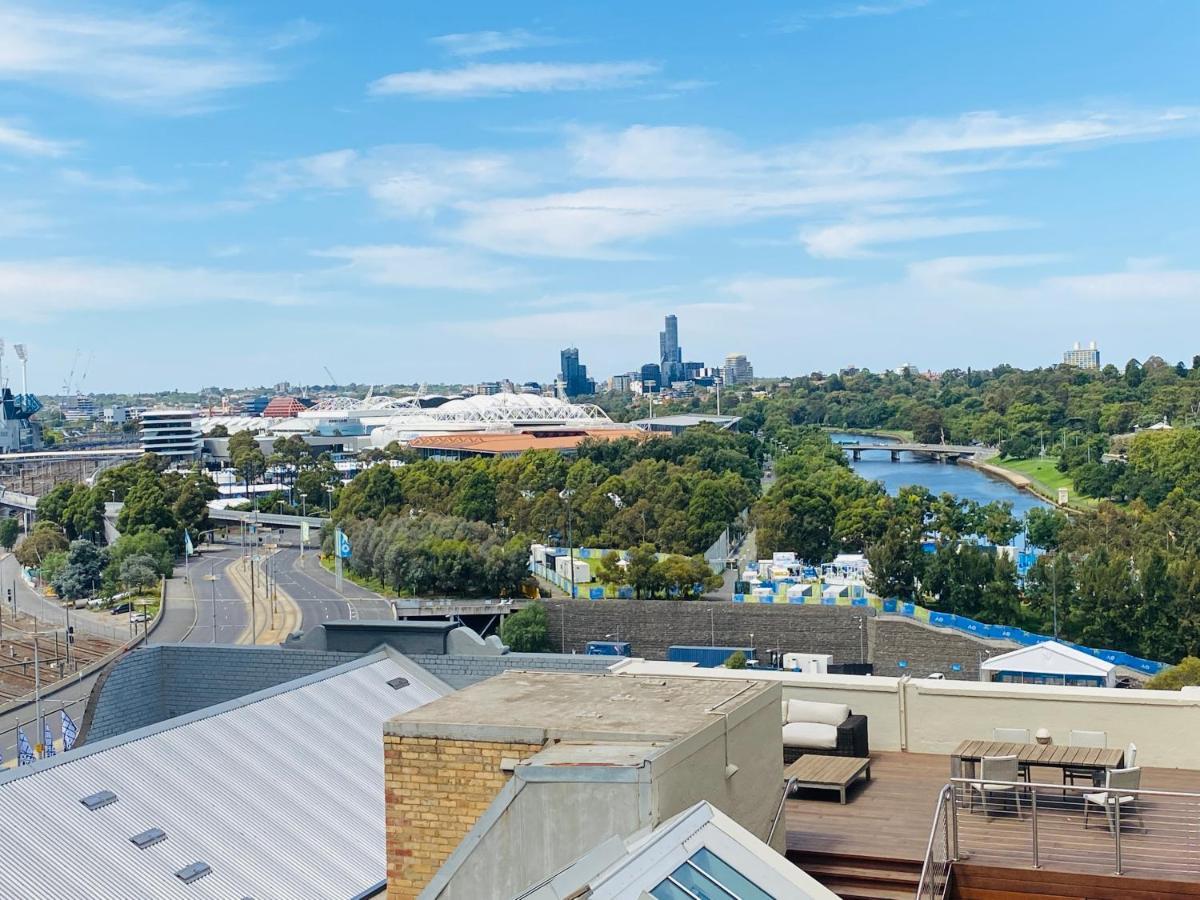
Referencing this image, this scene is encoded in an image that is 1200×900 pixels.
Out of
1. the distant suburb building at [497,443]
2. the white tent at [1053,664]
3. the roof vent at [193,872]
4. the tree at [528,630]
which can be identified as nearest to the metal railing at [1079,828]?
the roof vent at [193,872]

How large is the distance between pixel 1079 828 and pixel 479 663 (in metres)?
7.24

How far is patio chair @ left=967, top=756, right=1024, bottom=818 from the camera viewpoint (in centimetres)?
633

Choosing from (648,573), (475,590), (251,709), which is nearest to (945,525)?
(648,573)

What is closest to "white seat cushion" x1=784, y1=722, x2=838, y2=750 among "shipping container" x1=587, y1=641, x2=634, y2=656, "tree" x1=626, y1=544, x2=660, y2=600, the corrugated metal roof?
the corrugated metal roof

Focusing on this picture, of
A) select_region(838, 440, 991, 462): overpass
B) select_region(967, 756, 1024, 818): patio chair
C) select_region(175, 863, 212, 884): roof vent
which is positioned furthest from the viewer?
select_region(838, 440, 991, 462): overpass

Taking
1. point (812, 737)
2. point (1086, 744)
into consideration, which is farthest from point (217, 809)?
point (1086, 744)

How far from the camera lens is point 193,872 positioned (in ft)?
26.2

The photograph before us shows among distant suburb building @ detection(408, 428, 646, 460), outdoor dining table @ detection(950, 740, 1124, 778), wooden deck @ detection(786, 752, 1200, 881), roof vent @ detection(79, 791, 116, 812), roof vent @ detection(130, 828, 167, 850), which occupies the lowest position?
distant suburb building @ detection(408, 428, 646, 460)

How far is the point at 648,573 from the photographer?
156 feet

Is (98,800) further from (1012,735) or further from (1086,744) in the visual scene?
(1086,744)

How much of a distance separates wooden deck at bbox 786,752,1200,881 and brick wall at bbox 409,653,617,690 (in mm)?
5469

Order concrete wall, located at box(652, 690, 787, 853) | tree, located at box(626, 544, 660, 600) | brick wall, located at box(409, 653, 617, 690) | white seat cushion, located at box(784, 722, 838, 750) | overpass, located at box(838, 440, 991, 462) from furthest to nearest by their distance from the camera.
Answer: overpass, located at box(838, 440, 991, 462) → tree, located at box(626, 544, 660, 600) → brick wall, located at box(409, 653, 617, 690) → white seat cushion, located at box(784, 722, 838, 750) → concrete wall, located at box(652, 690, 787, 853)

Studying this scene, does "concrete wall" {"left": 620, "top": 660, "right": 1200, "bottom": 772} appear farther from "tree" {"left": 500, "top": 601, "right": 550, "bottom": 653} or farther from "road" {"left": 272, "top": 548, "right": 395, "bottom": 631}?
"road" {"left": 272, "top": 548, "right": 395, "bottom": 631}

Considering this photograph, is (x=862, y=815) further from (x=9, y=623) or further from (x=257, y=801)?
(x=9, y=623)
